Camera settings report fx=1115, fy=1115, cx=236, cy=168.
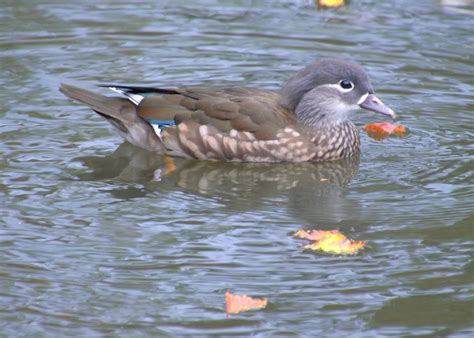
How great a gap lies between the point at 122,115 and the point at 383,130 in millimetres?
2393

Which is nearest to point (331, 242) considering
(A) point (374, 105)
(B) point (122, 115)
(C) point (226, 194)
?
(C) point (226, 194)

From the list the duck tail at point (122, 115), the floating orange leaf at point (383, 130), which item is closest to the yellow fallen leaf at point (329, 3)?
the floating orange leaf at point (383, 130)

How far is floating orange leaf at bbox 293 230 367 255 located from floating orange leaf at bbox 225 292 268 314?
96 cm

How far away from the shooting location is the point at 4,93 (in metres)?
10.7

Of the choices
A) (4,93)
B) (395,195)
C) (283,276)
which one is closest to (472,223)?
(395,195)

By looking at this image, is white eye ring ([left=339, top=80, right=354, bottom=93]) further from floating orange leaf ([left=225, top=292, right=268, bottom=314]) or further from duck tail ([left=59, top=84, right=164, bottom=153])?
floating orange leaf ([left=225, top=292, right=268, bottom=314])

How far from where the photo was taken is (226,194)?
28.1ft

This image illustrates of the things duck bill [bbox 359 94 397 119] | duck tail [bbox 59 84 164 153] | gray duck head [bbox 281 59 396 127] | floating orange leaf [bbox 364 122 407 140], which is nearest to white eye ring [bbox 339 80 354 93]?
gray duck head [bbox 281 59 396 127]

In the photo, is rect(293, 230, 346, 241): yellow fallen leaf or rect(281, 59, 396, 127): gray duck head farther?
rect(281, 59, 396, 127): gray duck head

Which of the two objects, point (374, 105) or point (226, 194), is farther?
point (374, 105)

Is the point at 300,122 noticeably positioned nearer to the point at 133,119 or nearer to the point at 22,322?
the point at 133,119

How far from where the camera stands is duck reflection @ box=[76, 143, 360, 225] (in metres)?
8.28

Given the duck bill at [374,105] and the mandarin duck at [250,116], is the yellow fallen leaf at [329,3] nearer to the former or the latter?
the mandarin duck at [250,116]

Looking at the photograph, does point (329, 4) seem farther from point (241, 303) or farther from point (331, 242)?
point (241, 303)
